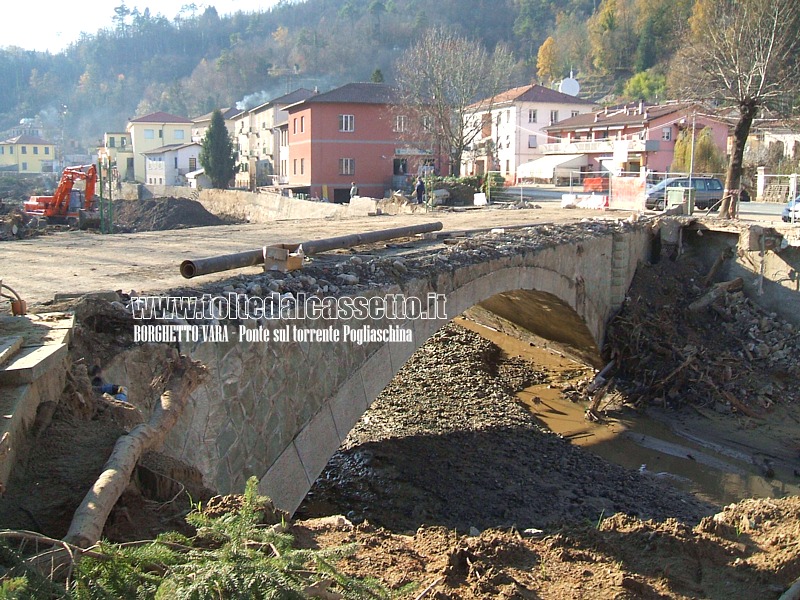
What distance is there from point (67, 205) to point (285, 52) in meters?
101

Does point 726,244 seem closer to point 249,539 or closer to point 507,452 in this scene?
point 507,452

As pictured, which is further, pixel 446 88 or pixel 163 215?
pixel 163 215

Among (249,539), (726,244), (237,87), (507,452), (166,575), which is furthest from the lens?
(237,87)

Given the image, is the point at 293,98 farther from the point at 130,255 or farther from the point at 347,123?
the point at 130,255

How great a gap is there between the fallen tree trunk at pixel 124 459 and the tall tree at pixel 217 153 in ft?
194

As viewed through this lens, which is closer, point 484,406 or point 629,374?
point 484,406

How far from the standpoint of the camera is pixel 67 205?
32.1m

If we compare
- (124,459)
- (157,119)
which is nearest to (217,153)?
(157,119)

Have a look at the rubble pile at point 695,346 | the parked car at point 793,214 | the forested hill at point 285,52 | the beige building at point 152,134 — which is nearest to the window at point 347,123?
the parked car at point 793,214

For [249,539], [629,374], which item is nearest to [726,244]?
[629,374]

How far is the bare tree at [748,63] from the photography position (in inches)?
888

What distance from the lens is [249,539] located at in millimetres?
3629

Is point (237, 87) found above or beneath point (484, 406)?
above

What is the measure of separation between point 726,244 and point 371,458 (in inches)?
520
